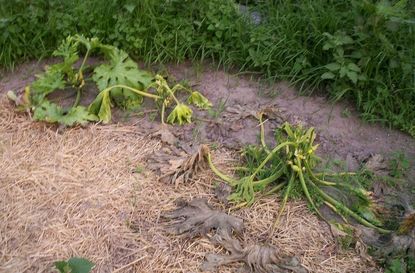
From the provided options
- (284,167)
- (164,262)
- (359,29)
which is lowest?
(164,262)

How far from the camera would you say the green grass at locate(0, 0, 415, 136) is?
10.3ft

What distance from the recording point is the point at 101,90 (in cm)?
311

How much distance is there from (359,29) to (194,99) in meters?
1.04

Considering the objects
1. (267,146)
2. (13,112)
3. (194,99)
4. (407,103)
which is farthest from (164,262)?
(407,103)

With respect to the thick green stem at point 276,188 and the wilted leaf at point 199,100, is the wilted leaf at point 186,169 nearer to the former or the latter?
the thick green stem at point 276,188

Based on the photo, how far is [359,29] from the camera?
3.10m

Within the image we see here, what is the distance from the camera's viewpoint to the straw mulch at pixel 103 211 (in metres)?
2.34

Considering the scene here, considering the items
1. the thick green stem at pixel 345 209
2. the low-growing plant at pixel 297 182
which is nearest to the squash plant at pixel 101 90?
the low-growing plant at pixel 297 182

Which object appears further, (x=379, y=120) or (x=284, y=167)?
(x=379, y=120)

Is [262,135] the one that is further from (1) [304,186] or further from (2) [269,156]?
(1) [304,186]

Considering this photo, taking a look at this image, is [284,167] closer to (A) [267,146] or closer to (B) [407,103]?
(A) [267,146]

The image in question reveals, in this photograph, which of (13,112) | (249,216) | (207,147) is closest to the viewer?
(249,216)

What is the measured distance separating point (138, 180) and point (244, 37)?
127 cm

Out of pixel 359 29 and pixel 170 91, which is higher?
pixel 359 29
